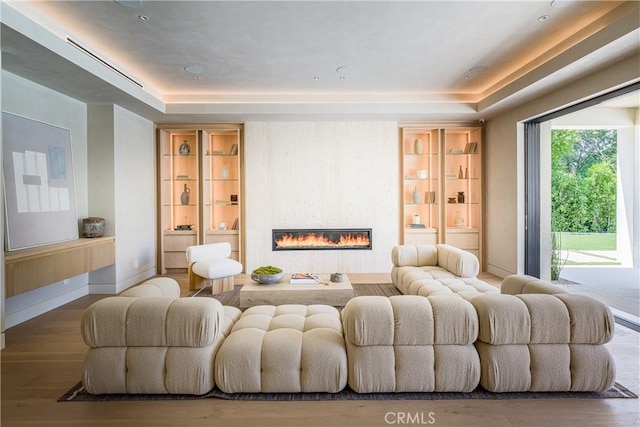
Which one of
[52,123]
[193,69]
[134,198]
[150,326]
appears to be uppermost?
[193,69]

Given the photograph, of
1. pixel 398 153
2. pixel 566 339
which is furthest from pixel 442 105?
pixel 566 339

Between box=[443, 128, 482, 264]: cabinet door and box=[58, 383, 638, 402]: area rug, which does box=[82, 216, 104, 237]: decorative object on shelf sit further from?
box=[443, 128, 482, 264]: cabinet door

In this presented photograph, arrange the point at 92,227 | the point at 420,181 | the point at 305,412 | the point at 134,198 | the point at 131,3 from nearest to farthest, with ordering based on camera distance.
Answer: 1. the point at 305,412
2. the point at 131,3
3. the point at 92,227
4. the point at 134,198
5. the point at 420,181

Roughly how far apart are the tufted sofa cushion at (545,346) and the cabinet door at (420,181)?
3.90 meters

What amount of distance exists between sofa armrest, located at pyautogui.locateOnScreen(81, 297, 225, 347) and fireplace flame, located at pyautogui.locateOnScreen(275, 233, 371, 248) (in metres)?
3.77

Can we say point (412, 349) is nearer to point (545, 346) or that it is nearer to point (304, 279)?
point (545, 346)

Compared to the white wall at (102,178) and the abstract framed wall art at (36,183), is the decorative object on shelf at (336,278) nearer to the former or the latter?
the white wall at (102,178)

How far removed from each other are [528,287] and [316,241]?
12.1 ft

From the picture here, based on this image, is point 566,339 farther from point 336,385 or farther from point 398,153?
point 398,153

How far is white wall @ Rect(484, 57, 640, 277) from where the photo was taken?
4238 millimetres

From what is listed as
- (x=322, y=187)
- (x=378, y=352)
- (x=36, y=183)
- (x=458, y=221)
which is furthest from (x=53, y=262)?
(x=458, y=221)

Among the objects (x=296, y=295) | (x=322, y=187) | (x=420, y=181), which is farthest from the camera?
(x=420, y=181)

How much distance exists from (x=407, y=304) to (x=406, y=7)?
2.56 metres

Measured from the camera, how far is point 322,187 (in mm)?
5816
